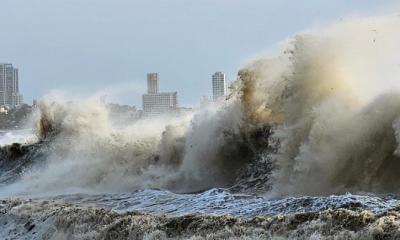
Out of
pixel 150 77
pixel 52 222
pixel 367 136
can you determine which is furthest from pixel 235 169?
pixel 150 77

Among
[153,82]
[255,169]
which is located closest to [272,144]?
[255,169]

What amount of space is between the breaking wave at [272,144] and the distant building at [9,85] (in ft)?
472

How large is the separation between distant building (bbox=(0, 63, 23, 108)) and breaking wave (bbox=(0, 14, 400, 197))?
5662 inches

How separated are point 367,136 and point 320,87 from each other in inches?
113

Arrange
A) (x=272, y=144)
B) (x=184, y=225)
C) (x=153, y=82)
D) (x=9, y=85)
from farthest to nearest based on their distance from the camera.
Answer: (x=9, y=85) → (x=153, y=82) → (x=272, y=144) → (x=184, y=225)

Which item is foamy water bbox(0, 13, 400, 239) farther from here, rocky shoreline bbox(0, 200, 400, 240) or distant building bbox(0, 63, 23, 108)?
distant building bbox(0, 63, 23, 108)

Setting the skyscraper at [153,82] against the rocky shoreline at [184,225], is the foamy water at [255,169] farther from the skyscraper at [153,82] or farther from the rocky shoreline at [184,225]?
the skyscraper at [153,82]

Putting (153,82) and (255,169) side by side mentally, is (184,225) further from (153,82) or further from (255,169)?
(153,82)

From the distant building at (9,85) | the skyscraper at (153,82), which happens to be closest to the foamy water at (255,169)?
the skyscraper at (153,82)

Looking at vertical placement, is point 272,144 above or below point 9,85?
below

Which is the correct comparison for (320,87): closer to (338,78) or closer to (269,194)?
(338,78)

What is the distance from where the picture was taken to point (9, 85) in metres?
165

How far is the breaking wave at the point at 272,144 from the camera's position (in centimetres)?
1330

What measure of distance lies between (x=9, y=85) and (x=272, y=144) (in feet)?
518
